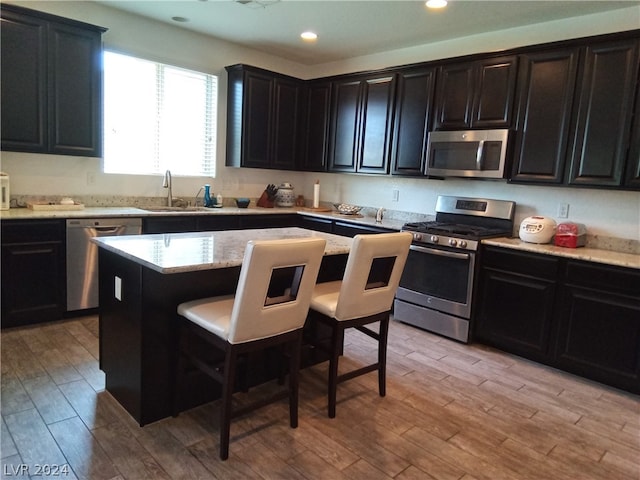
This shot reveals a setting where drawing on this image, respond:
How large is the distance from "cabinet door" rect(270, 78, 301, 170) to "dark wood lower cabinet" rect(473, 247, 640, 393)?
2.66 m

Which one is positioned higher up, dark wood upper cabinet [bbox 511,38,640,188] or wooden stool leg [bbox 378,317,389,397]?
dark wood upper cabinet [bbox 511,38,640,188]

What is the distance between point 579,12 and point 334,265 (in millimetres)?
2767

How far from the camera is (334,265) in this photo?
9.87 feet

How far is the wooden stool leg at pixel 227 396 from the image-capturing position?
6.40ft

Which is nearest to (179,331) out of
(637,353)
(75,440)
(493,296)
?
(75,440)

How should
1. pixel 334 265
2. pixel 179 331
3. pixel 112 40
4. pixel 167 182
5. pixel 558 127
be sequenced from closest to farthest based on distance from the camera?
pixel 179 331 < pixel 334 265 < pixel 558 127 < pixel 112 40 < pixel 167 182

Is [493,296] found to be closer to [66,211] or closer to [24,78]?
[66,211]

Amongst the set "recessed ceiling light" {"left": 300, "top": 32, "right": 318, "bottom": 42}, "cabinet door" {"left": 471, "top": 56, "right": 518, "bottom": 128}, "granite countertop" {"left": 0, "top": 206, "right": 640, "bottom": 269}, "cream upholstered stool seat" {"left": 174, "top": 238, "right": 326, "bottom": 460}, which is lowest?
"cream upholstered stool seat" {"left": 174, "top": 238, "right": 326, "bottom": 460}

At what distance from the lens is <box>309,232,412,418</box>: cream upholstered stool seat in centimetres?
229

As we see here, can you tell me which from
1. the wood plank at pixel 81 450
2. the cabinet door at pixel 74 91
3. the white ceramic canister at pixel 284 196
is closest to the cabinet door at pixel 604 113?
the white ceramic canister at pixel 284 196

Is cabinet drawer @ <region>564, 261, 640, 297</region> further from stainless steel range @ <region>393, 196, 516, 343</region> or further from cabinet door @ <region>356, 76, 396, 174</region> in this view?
cabinet door @ <region>356, 76, 396, 174</region>

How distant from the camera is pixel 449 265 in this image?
12.1 feet

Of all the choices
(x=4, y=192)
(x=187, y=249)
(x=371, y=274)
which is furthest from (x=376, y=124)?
(x=4, y=192)

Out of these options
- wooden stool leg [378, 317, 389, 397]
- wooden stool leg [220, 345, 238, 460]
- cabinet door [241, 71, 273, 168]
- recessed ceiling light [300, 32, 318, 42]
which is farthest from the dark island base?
recessed ceiling light [300, 32, 318, 42]
